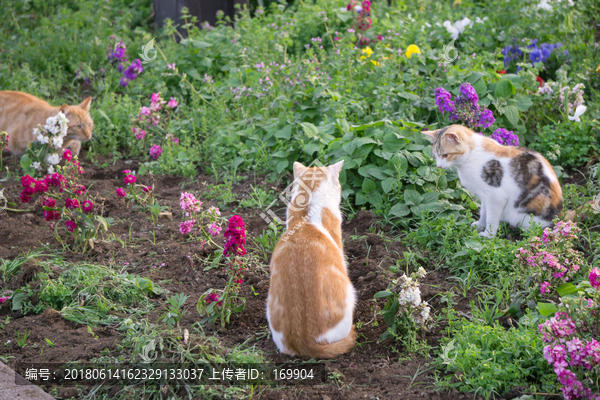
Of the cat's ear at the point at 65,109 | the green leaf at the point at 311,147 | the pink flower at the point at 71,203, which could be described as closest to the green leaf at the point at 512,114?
the green leaf at the point at 311,147

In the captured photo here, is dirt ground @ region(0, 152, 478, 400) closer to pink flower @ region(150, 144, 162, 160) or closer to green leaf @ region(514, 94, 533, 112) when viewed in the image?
pink flower @ region(150, 144, 162, 160)

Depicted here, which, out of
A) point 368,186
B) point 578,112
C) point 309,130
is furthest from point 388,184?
point 578,112

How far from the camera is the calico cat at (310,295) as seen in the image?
2660 mm

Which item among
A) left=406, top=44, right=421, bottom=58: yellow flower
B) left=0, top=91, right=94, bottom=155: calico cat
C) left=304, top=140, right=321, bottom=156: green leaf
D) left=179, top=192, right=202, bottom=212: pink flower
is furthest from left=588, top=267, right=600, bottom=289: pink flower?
left=0, top=91, right=94, bottom=155: calico cat

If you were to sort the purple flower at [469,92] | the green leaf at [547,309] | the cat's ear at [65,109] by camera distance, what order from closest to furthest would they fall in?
the green leaf at [547,309] < the purple flower at [469,92] < the cat's ear at [65,109]

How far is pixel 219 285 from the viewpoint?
3574 mm

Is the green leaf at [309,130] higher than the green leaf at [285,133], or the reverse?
the green leaf at [309,130]

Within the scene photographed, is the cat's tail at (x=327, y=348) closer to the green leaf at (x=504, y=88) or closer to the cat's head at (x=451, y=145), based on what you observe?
the cat's head at (x=451, y=145)

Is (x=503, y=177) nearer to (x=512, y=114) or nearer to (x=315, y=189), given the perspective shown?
(x=512, y=114)

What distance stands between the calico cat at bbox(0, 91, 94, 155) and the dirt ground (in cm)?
59

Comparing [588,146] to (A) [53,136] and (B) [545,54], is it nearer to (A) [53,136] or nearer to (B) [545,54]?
(B) [545,54]

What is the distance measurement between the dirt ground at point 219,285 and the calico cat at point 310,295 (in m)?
0.15

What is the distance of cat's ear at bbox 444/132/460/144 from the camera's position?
3764 mm

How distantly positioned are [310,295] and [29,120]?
4237 millimetres
